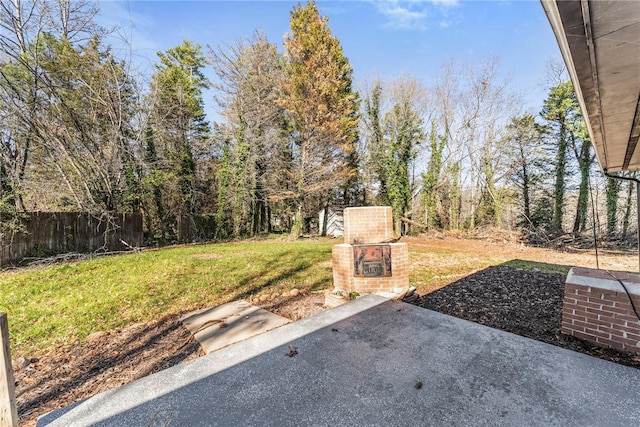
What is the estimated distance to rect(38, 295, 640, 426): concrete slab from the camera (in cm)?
155

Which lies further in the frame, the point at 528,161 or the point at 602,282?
the point at 528,161

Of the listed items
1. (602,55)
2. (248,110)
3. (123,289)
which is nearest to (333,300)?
(602,55)

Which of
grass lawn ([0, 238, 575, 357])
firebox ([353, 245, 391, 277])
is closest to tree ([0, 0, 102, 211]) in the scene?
grass lawn ([0, 238, 575, 357])

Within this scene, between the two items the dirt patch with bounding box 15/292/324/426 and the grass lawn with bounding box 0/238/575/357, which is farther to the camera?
the grass lawn with bounding box 0/238/575/357

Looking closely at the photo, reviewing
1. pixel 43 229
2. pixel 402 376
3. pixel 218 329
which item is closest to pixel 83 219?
pixel 43 229

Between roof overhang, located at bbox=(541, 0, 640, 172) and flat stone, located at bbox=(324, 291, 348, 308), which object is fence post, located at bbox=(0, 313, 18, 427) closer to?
roof overhang, located at bbox=(541, 0, 640, 172)

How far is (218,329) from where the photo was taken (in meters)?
3.46

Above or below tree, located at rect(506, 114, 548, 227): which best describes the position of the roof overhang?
below

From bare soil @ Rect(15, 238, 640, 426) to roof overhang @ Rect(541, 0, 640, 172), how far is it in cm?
212

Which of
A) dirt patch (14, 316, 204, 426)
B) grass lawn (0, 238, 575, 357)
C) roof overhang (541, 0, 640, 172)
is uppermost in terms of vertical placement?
roof overhang (541, 0, 640, 172)

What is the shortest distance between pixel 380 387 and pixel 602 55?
86.7 inches

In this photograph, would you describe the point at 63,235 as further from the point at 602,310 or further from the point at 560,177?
the point at 560,177

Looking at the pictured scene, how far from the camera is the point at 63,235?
26.0 feet

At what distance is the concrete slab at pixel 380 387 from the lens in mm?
1552
